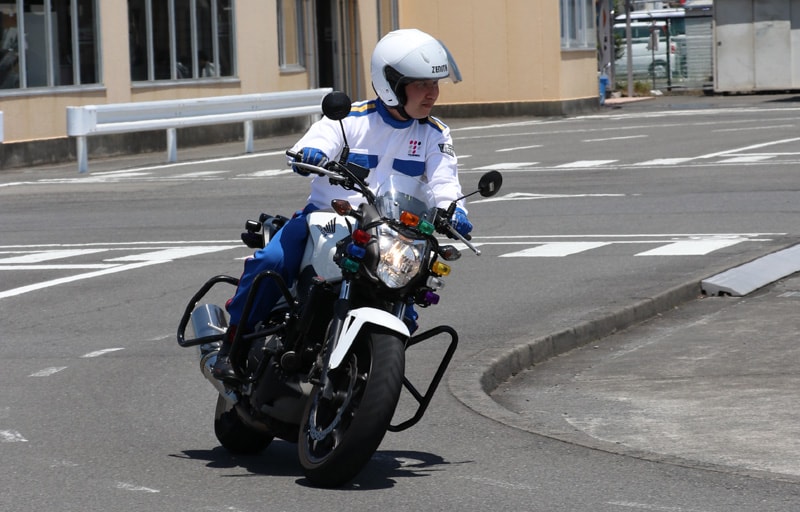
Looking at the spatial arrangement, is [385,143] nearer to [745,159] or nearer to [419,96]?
[419,96]

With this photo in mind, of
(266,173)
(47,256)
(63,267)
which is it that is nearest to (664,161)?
(266,173)

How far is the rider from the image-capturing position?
21.9 feet

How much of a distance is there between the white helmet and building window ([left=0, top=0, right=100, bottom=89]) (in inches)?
835

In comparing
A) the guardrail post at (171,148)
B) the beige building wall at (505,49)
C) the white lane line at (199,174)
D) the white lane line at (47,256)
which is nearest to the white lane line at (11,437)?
the white lane line at (47,256)

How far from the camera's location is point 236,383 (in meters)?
6.82

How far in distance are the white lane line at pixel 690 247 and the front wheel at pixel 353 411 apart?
27.2 feet

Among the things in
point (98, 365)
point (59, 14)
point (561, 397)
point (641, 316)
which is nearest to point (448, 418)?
point (561, 397)

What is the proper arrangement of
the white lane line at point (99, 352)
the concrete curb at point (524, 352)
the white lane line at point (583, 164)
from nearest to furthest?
the concrete curb at point (524, 352)
the white lane line at point (99, 352)
the white lane line at point (583, 164)

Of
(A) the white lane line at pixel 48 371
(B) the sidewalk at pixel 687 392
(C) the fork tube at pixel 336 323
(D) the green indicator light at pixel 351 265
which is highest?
(D) the green indicator light at pixel 351 265

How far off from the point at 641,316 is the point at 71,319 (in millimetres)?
3882

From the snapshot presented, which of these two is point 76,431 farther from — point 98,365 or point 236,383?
point 98,365

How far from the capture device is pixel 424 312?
37.1ft

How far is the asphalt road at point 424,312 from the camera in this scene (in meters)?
6.28

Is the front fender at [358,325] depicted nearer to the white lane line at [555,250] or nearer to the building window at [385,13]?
the white lane line at [555,250]
